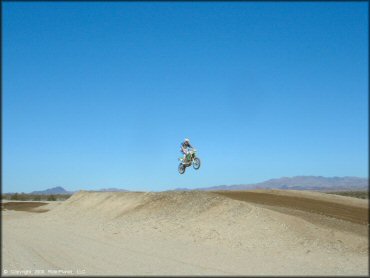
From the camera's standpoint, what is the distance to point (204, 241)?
21.2 meters

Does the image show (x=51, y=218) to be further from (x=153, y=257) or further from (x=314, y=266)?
(x=314, y=266)

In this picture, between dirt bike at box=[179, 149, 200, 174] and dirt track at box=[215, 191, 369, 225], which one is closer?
dirt track at box=[215, 191, 369, 225]

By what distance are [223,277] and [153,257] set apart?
192 inches

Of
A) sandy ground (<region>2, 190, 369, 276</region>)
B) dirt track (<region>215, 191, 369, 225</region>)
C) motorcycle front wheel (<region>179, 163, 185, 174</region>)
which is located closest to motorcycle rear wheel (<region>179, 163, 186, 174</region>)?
motorcycle front wheel (<region>179, 163, 185, 174</region>)

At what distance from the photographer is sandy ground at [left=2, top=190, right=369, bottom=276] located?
16406mm

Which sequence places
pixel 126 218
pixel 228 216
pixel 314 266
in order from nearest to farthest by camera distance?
pixel 314 266 → pixel 228 216 → pixel 126 218

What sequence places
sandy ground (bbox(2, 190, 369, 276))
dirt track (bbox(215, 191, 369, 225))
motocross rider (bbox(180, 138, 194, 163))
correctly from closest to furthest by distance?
sandy ground (bbox(2, 190, 369, 276))
dirt track (bbox(215, 191, 369, 225))
motocross rider (bbox(180, 138, 194, 163))

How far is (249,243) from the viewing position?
1967 centimetres

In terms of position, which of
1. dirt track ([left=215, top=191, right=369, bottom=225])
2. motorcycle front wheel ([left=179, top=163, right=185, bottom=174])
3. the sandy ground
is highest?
motorcycle front wheel ([left=179, top=163, right=185, bottom=174])

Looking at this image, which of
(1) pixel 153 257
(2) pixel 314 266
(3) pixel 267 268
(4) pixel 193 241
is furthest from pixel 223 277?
(4) pixel 193 241

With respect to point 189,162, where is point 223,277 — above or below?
below

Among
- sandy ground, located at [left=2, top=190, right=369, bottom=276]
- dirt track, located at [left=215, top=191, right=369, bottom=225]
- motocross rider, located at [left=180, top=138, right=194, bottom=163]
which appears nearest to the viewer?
sandy ground, located at [left=2, top=190, right=369, bottom=276]

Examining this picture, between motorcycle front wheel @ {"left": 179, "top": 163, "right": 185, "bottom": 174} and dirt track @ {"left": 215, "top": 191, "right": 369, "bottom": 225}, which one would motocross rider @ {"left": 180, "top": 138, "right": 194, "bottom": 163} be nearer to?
motorcycle front wheel @ {"left": 179, "top": 163, "right": 185, "bottom": 174}

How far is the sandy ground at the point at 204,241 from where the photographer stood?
16406 mm
